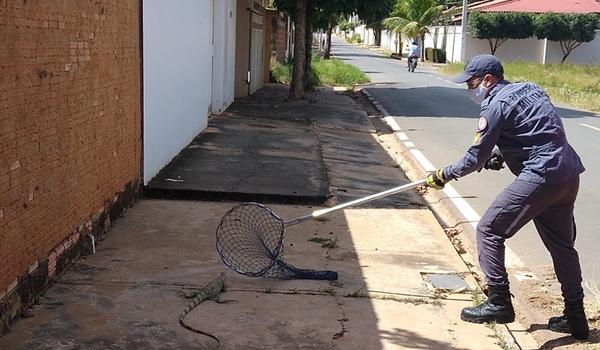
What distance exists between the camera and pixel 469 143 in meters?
13.7

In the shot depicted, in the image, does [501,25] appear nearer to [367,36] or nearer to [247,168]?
[247,168]

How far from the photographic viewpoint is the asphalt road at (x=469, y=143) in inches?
275

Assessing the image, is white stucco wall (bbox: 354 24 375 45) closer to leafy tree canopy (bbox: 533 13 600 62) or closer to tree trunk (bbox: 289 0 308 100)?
leafy tree canopy (bbox: 533 13 600 62)

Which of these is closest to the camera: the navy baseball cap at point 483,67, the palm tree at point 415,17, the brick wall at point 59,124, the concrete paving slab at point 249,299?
the brick wall at point 59,124

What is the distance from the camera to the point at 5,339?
4145mm

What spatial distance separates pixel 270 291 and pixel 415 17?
51.1 meters

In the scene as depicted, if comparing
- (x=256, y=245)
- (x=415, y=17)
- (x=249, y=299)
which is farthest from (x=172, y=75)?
(x=415, y=17)

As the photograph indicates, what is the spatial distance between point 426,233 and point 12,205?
4.04m

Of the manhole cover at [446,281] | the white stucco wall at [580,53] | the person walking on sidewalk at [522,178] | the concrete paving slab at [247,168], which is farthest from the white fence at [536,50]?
the person walking on sidewalk at [522,178]

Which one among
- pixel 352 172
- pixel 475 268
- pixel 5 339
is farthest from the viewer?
pixel 352 172

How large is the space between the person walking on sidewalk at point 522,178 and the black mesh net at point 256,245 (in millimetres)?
1265

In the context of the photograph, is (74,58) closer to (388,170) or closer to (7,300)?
(7,300)

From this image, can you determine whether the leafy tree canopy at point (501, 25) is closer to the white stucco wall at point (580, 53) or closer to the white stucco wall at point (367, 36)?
the white stucco wall at point (580, 53)

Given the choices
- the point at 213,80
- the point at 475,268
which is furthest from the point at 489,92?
the point at 213,80
